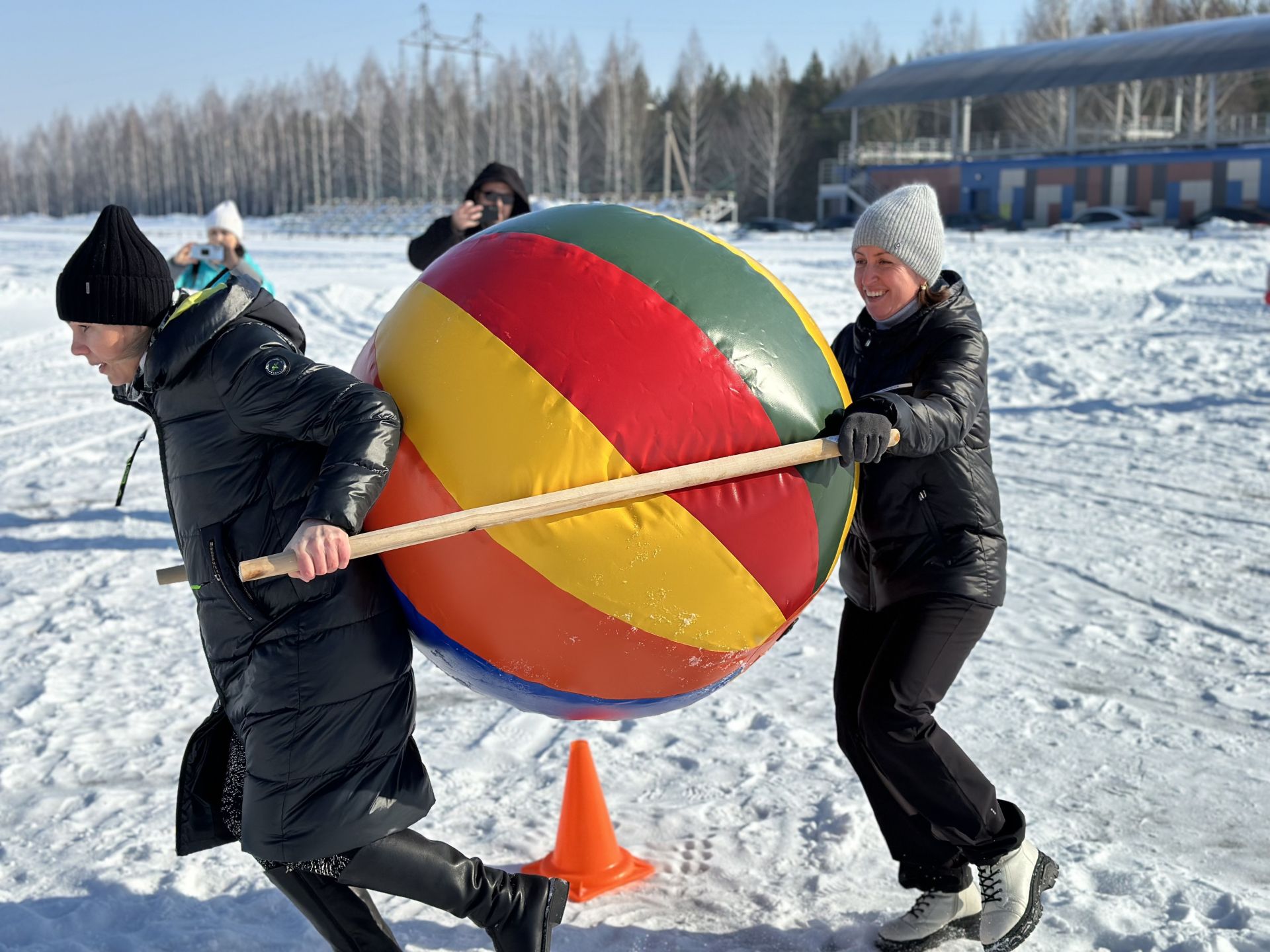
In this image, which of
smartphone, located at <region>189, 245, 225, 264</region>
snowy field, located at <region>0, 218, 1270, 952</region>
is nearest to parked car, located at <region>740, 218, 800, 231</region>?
snowy field, located at <region>0, 218, 1270, 952</region>

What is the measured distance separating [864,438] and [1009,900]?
50.8 inches

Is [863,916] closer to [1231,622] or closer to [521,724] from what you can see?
[521,724]

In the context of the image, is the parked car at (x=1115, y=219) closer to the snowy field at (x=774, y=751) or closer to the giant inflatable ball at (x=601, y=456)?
the snowy field at (x=774, y=751)

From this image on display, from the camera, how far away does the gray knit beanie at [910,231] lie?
2861 millimetres

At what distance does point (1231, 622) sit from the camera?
5078 mm

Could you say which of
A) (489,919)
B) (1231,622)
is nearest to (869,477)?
(489,919)

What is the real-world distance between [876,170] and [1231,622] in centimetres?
4972

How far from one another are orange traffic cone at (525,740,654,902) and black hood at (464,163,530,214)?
2.42m

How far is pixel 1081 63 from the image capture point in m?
47.2

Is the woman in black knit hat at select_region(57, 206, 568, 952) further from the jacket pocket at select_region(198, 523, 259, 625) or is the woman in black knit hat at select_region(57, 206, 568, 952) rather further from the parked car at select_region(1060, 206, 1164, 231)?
the parked car at select_region(1060, 206, 1164, 231)

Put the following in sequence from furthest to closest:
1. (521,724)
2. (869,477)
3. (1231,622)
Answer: (1231,622), (521,724), (869,477)

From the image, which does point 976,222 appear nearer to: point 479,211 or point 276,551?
point 479,211

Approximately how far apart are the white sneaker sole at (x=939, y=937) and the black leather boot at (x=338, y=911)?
4.00 ft

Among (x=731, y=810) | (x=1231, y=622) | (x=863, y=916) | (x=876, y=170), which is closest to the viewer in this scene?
(x=863, y=916)
